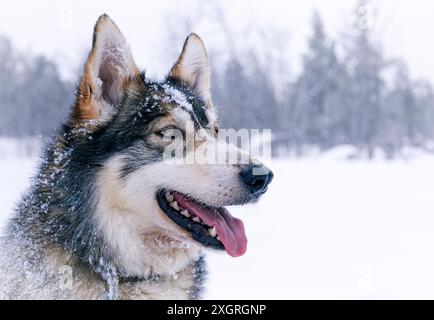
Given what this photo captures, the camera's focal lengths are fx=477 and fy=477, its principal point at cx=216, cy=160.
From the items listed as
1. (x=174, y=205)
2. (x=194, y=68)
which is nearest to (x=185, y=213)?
(x=174, y=205)

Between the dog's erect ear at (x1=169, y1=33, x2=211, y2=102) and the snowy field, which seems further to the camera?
the snowy field

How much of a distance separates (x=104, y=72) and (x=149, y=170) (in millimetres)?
581

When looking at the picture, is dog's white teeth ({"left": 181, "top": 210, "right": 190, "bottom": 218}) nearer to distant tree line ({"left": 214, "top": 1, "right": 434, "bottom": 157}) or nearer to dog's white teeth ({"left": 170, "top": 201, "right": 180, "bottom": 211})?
dog's white teeth ({"left": 170, "top": 201, "right": 180, "bottom": 211})

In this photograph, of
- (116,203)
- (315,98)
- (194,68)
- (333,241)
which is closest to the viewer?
(116,203)

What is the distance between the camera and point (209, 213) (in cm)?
241

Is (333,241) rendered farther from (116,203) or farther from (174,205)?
(116,203)

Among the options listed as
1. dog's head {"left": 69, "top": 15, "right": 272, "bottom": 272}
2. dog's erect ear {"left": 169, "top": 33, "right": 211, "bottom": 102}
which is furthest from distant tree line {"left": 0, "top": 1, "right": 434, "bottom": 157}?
dog's head {"left": 69, "top": 15, "right": 272, "bottom": 272}

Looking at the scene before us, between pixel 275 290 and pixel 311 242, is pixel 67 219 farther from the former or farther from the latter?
pixel 311 242

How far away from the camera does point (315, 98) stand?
23.9 metres

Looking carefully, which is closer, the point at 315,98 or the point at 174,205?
the point at 174,205

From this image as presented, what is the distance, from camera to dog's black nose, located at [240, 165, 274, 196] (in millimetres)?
2275

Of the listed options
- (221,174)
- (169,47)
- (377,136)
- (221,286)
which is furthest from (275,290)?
(377,136)

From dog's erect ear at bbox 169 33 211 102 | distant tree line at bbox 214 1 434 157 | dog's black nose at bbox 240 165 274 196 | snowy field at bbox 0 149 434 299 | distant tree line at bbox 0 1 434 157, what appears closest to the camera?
dog's black nose at bbox 240 165 274 196

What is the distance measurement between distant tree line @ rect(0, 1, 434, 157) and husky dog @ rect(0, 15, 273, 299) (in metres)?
12.5
